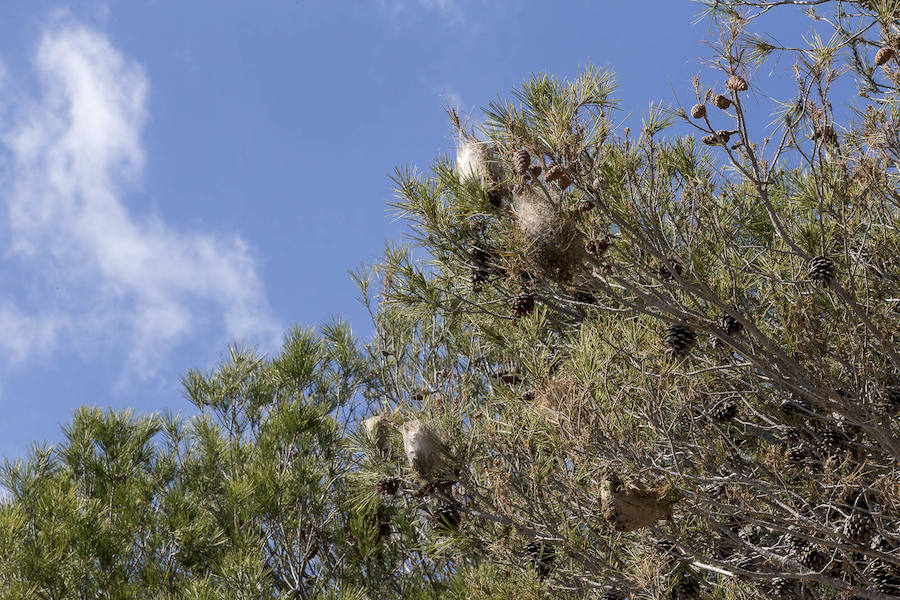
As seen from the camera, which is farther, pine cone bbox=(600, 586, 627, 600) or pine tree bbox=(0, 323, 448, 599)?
pine tree bbox=(0, 323, 448, 599)

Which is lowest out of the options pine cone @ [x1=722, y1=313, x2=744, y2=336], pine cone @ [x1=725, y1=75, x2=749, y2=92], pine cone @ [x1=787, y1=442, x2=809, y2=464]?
pine cone @ [x1=787, y1=442, x2=809, y2=464]

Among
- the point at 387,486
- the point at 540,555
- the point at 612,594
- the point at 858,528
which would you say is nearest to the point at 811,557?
the point at 858,528

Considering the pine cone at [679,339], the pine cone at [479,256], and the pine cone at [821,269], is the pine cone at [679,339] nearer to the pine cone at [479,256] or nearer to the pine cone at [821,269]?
the pine cone at [821,269]

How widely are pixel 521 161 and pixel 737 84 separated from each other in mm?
688

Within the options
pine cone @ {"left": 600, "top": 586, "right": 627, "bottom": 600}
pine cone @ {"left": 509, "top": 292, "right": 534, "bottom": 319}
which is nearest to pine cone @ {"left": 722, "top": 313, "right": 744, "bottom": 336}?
pine cone @ {"left": 509, "top": 292, "right": 534, "bottom": 319}

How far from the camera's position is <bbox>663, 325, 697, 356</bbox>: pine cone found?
3.15m

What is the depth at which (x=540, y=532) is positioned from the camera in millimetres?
3447

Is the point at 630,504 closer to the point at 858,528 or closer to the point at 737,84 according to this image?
the point at 858,528

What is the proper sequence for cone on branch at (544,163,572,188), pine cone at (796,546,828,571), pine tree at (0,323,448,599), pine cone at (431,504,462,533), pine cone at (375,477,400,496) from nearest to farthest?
cone on branch at (544,163,572,188) → pine cone at (796,546,828,571) → pine cone at (431,504,462,533) → pine cone at (375,477,400,496) → pine tree at (0,323,448,599)

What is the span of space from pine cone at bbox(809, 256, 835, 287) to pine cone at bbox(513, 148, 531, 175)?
1.00 meters

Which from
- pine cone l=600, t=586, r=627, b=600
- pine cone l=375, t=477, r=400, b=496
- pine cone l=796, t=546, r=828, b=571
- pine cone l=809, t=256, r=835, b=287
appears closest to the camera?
pine cone l=809, t=256, r=835, b=287

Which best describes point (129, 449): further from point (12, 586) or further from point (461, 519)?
point (461, 519)

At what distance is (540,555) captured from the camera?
3.58 metres

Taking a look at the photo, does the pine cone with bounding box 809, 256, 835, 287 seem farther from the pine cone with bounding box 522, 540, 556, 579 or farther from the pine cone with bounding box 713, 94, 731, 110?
the pine cone with bounding box 522, 540, 556, 579
